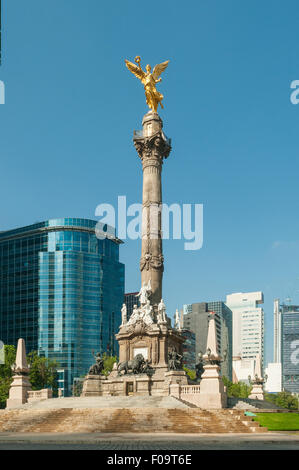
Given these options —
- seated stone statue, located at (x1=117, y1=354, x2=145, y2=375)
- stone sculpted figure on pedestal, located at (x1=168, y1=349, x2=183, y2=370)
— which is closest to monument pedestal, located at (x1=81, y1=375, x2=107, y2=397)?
seated stone statue, located at (x1=117, y1=354, x2=145, y2=375)

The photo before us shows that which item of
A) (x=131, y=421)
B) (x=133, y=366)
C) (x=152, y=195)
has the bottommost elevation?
(x=131, y=421)

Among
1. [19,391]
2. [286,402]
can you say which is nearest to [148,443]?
[19,391]

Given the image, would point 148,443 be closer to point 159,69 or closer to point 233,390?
point 159,69

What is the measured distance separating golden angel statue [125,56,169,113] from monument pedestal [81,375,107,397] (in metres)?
32.3

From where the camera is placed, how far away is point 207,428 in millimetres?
36656

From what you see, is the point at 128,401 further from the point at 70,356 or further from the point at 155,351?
the point at 70,356

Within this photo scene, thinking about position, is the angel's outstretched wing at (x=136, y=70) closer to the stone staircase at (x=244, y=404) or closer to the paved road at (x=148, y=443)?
the stone staircase at (x=244, y=404)

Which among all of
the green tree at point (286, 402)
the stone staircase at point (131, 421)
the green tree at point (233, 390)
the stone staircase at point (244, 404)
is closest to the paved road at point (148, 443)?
the stone staircase at point (131, 421)

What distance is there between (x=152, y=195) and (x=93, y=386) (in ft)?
72.6

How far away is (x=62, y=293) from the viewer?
148 metres

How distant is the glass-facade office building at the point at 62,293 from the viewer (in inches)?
5768

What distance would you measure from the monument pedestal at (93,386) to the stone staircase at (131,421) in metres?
15.9
